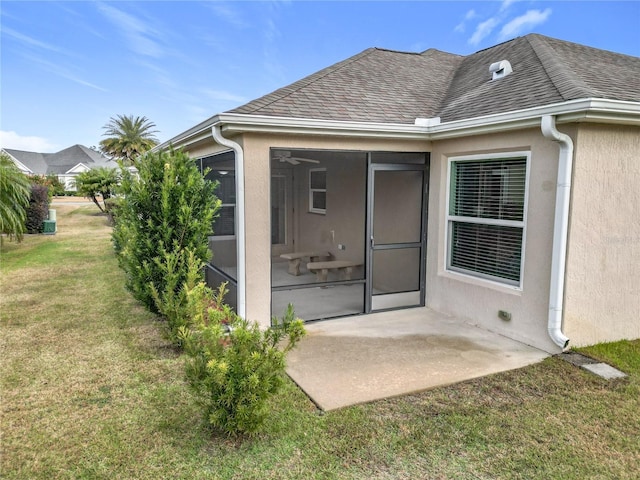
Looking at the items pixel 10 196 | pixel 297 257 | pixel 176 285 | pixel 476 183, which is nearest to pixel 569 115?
pixel 476 183

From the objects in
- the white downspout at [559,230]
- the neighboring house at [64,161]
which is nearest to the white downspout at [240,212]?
the white downspout at [559,230]

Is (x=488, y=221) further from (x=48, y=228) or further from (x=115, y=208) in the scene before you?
(x=48, y=228)

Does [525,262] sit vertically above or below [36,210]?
below

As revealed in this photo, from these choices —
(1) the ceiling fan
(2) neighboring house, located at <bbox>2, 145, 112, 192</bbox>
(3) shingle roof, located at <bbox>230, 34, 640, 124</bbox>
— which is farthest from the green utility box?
(2) neighboring house, located at <bbox>2, 145, 112, 192</bbox>

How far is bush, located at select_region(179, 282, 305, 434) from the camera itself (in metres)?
3.26

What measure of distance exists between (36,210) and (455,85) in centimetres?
1723

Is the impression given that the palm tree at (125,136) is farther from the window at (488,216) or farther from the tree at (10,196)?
the window at (488,216)

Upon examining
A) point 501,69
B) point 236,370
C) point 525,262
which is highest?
point 501,69

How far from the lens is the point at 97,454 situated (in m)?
3.31

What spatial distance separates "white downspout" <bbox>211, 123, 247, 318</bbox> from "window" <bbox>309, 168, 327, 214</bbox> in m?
5.11

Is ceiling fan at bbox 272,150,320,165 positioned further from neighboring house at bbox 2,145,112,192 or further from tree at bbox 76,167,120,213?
neighboring house at bbox 2,145,112,192

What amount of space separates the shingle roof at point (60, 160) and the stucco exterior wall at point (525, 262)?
197ft

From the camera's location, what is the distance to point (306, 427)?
12.1 feet

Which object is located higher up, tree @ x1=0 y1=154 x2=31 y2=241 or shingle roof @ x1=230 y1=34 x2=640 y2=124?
shingle roof @ x1=230 y1=34 x2=640 y2=124
